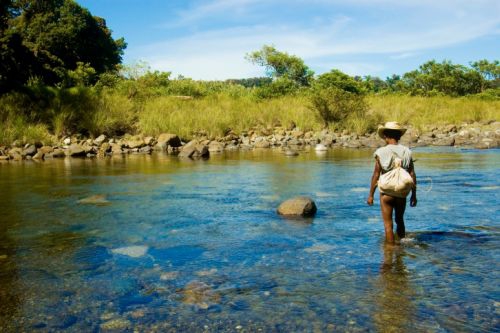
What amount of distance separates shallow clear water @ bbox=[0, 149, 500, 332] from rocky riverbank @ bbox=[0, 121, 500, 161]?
336 inches

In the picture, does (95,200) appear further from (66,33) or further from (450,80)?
(450,80)

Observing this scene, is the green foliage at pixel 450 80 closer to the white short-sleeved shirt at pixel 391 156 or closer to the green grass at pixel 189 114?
the green grass at pixel 189 114

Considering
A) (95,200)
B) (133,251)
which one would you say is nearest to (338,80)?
(95,200)

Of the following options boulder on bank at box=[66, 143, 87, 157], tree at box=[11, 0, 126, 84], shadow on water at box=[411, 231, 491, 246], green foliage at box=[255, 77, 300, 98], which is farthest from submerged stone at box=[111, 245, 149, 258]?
tree at box=[11, 0, 126, 84]

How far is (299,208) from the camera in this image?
6.42 m

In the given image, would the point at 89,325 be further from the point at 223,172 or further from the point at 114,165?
the point at 114,165

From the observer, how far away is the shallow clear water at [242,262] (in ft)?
10.8

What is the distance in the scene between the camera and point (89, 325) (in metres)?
3.19

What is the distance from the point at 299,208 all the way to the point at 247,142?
591 inches

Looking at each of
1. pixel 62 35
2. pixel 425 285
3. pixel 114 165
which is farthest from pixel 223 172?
pixel 62 35

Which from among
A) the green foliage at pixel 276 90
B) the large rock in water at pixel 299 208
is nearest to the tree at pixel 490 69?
the green foliage at pixel 276 90

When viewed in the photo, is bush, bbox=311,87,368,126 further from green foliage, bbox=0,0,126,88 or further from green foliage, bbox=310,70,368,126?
green foliage, bbox=0,0,126,88

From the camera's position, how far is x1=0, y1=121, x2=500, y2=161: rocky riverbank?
16766 millimetres

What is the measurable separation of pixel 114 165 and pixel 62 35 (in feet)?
116
